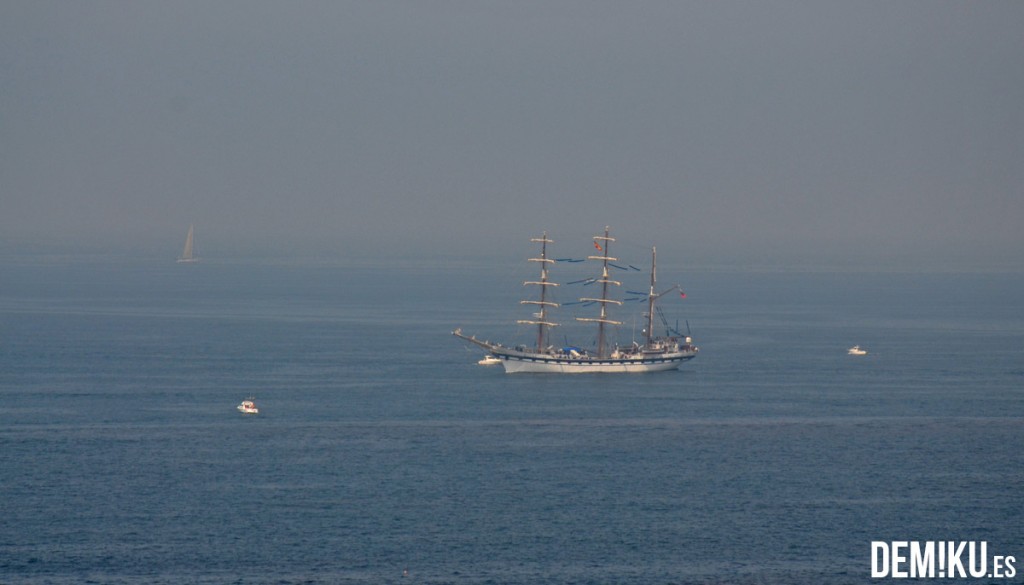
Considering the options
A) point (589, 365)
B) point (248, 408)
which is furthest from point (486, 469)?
point (589, 365)

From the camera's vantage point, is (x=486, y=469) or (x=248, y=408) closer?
(x=486, y=469)

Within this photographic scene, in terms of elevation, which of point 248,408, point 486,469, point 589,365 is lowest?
point 486,469

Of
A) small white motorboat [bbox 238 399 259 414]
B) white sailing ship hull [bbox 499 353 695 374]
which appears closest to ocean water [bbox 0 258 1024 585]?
small white motorboat [bbox 238 399 259 414]

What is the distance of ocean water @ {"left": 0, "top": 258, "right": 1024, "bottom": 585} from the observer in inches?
2776

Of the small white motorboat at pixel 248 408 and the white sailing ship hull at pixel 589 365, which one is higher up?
the white sailing ship hull at pixel 589 365

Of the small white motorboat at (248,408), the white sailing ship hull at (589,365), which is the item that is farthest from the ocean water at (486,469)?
the white sailing ship hull at (589,365)

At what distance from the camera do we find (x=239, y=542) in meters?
72.4

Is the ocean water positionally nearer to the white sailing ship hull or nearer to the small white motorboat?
the small white motorboat

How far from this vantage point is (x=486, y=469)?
90.3 metres

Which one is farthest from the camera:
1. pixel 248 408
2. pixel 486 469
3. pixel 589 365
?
pixel 589 365

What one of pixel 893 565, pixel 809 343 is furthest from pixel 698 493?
pixel 809 343

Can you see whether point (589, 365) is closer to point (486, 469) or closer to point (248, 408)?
point (248, 408)

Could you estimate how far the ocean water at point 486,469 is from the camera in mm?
70500

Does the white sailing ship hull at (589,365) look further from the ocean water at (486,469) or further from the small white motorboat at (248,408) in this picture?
the small white motorboat at (248,408)
